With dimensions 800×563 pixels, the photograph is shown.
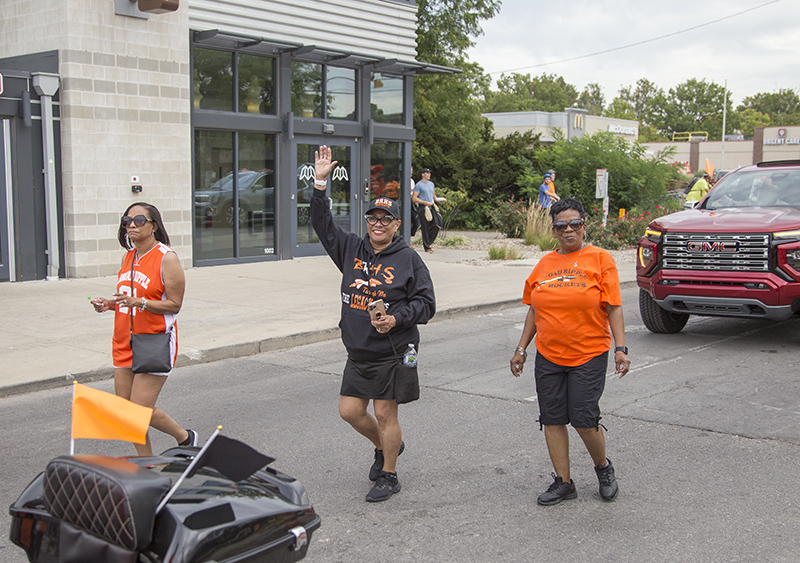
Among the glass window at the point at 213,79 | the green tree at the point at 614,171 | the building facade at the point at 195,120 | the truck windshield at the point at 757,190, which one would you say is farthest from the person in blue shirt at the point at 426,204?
the truck windshield at the point at 757,190

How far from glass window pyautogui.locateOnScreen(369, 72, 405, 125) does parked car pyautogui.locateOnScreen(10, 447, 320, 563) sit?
16073 millimetres

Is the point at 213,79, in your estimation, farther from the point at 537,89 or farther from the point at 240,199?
the point at 537,89

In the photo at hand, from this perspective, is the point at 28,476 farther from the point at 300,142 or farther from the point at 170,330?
the point at 300,142

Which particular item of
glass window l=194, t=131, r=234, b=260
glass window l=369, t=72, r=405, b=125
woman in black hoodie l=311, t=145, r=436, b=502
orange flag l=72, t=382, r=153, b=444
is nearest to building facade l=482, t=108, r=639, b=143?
glass window l=369, t=72, r=405, b=125

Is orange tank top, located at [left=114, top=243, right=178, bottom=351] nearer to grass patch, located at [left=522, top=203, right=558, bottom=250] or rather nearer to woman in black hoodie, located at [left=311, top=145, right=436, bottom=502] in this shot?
woman in black hoodie, located at [left=311, top=145, right=436, bottom=502]

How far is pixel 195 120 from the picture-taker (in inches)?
574

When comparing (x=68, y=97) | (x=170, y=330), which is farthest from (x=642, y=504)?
(x=68, y=97)

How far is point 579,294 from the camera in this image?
4371 millimetres

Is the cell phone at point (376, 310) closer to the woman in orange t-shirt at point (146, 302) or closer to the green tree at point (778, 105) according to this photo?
the woman in orange t-shirt at point (146, 302)

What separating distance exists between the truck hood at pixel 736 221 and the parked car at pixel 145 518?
723 centimetres

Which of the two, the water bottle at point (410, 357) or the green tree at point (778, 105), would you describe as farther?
the green tree at point (778, 105)

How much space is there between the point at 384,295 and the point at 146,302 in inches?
52.1

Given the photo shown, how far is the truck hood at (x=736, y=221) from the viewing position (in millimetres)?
8438

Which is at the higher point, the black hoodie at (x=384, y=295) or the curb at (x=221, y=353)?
the black hoodie at (x=384, y=295)
